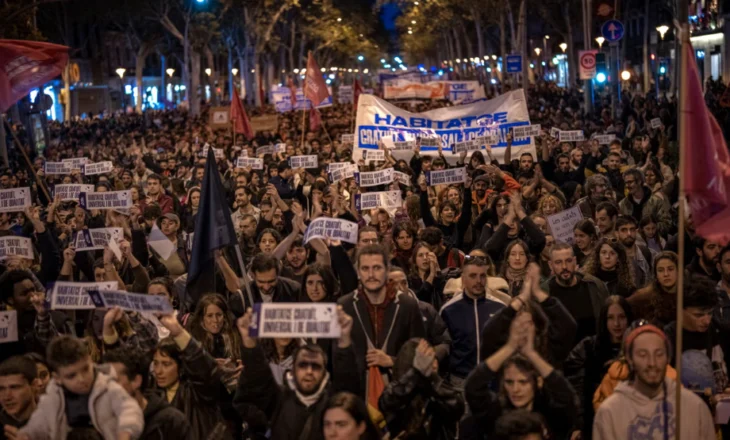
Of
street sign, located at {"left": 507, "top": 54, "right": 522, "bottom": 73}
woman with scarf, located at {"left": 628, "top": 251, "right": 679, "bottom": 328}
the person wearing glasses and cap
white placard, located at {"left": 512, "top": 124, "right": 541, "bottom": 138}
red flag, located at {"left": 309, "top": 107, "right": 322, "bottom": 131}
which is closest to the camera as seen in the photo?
the person wearing glasses and cap

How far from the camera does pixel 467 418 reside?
630 cm

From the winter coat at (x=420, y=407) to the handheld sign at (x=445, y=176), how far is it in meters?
7.84

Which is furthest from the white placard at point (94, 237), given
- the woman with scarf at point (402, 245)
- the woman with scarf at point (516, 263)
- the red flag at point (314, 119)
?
the red flag at point (314, 119)

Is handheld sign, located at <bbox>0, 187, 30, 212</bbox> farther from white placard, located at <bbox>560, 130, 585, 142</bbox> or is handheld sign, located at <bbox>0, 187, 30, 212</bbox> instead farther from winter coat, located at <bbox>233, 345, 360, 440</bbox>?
white placard, located at <bbox>560, 130, 585, 142</bbox>

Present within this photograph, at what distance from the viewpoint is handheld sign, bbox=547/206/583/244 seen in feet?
32.9

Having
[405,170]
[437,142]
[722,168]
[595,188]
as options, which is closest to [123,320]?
[722,168]

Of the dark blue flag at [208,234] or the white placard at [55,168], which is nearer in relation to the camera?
the dark blue flag at [208,234]

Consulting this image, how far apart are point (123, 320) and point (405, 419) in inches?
77.1

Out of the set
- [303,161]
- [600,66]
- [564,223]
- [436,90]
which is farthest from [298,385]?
[436,90]

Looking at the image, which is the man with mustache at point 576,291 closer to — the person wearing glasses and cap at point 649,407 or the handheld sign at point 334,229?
the handheld sign at point 334,229

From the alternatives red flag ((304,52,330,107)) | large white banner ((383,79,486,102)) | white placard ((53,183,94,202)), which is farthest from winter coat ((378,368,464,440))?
large white banner ((383,79,486,102))

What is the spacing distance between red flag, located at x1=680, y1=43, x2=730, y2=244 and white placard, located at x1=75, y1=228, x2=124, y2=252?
561 cm

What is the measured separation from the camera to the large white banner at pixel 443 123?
816 inches

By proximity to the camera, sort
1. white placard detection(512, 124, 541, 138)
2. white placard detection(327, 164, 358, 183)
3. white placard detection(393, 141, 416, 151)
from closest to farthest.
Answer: white placard detection(327, 164, 358, 183) → white placard detection(512, 124, 541, 138) → white placard detection(393, 141, 416, 151)
